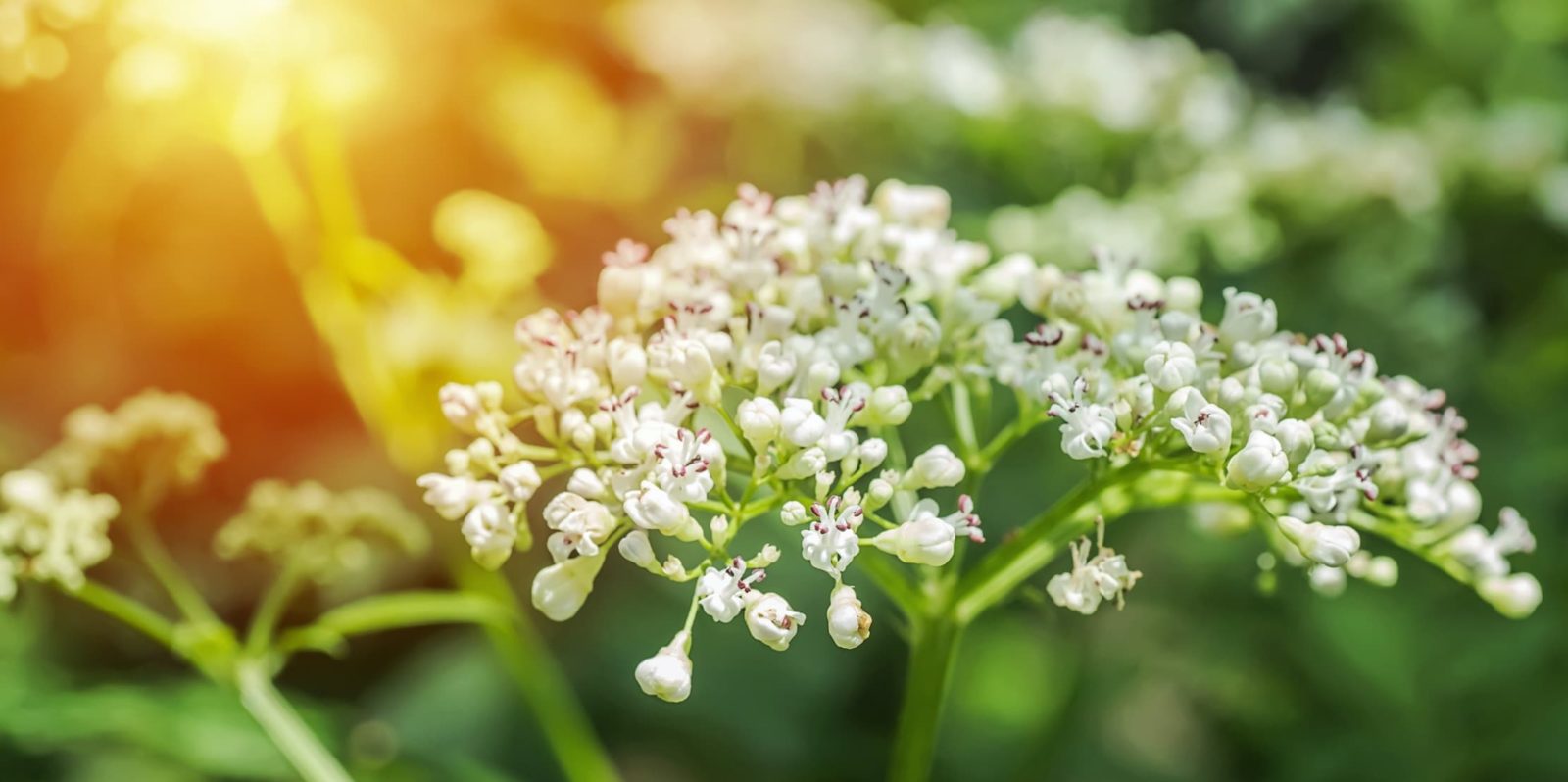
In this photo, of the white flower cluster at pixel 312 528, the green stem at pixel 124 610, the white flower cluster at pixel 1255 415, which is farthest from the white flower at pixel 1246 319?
the green stem at pixel 124 610

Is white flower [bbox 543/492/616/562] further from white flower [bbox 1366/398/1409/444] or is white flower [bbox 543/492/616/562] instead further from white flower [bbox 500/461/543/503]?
white flower [bbox 1366/398/1409/444]

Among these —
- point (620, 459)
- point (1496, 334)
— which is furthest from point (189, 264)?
point (1496, 334)

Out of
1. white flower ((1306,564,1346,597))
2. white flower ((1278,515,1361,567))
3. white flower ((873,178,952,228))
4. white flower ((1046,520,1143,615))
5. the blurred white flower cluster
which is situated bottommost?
white flower ((1306,564,1346,597))

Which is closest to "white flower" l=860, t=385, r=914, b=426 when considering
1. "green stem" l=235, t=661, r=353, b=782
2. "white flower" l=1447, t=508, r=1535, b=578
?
"white flower" l=1447, t=508, r=1535, b=578

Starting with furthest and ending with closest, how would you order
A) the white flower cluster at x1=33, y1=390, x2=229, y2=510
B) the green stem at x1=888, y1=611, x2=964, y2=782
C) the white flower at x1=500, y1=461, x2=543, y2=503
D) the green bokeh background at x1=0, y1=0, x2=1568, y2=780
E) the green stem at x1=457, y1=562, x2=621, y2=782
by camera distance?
the green bokeh background at x1=0, y1=0, x2=1568, y2=780 < the green stem at x1=457, y1=562, x2=621, y2=782 < the white flower cluster at x1=33, y1=390, x2=229, y2=510 < the green stem at x1=888, y1=611, x2=964, y2=782 < the white flower at x1=500, y1=461, x2=543, y2=503

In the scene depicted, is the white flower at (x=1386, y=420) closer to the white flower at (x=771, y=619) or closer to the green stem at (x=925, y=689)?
the green stem at (x=925, y=689)

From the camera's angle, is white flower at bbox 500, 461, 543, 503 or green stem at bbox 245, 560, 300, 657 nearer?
white flower at bbox 500, 461, 543, 503

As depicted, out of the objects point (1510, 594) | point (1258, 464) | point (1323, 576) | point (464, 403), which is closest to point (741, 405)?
point (464, 403)

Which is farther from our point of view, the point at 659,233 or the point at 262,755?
the point at 659,233

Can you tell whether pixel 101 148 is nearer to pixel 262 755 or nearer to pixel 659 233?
pixel 262 755
